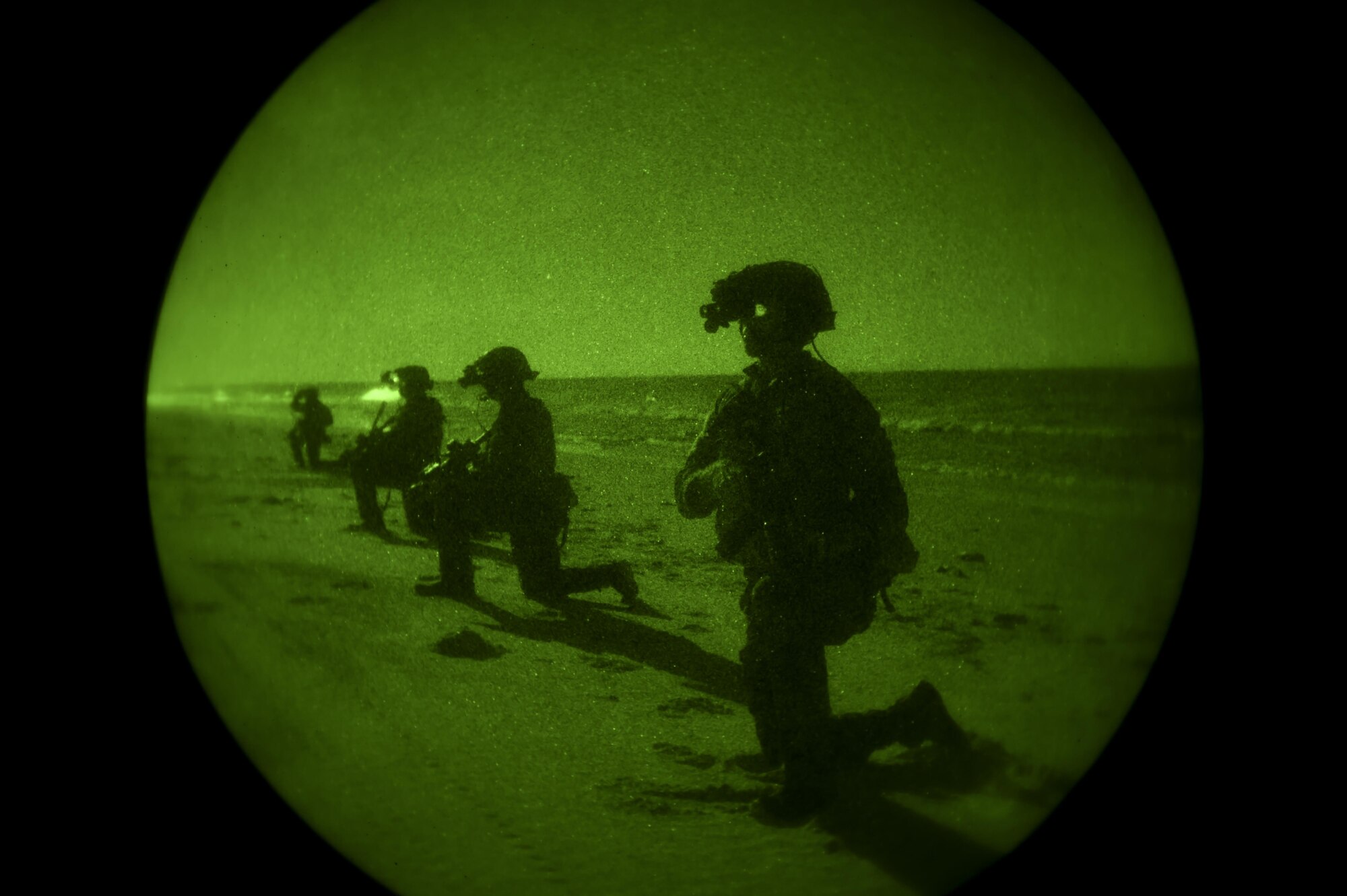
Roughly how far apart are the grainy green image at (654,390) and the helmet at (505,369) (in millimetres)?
26

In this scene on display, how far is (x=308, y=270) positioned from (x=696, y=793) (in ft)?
5.58

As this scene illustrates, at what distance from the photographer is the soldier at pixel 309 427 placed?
100.0 inches

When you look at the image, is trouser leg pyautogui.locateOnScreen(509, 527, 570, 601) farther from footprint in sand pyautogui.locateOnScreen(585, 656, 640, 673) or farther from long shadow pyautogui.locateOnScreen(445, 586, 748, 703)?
footprint in sand pyautogui.locateOnScreen(585, 656, 640, 673)

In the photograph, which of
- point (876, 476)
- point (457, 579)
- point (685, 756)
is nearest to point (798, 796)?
point (685, 756)

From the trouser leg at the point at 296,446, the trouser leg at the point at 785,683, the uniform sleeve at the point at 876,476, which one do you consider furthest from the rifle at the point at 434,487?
the uniform sleeve at the point at 876,476

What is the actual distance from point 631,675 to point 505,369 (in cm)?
82

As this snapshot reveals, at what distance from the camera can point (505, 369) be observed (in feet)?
7.75

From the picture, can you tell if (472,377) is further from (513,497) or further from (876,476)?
(876,476)

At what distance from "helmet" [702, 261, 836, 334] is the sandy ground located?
40 centimetres

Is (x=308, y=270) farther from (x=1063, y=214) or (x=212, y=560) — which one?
(x=1063, y=214)

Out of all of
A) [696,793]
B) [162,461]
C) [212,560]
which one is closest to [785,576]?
[696,793]

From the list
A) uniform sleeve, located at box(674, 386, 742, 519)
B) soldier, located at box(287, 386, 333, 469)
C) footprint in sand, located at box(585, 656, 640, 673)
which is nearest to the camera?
uniform sleeve, located at box(674, 386, 742, 519)

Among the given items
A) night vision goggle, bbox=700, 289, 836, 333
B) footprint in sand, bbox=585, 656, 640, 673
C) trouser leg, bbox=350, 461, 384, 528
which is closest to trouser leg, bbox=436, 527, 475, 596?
trouser leg, bbox=350, 461, 384, 528

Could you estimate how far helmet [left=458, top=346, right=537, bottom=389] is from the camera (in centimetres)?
236
